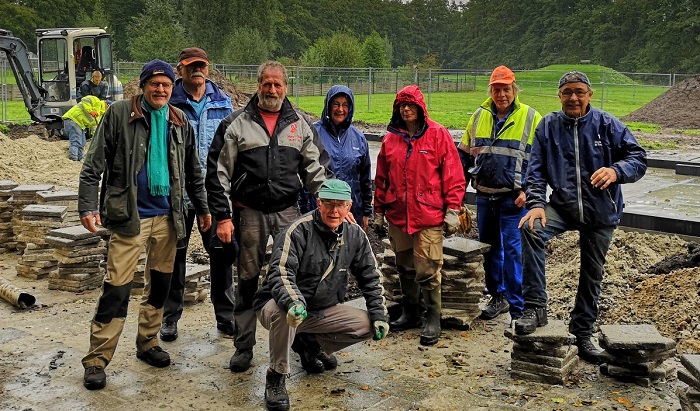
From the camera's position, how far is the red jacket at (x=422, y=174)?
604 centimetres

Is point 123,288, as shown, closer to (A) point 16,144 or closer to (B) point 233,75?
(A) point 16,144

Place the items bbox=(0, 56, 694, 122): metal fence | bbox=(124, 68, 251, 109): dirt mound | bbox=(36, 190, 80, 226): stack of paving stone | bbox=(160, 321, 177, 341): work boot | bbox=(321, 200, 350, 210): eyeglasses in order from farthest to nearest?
bbox=(0, 56, 694, 122): metal fence < bbox=(124, 68, 251, 109): dirt mound < bbox=(36, 190, 80, 226): stack of paving stone < bbox=(160, 321, 177, 341): work boot < bbox=(321, 200, 350, 210): eyeglasses

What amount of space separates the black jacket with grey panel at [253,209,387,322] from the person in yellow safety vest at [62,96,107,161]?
13222 mm

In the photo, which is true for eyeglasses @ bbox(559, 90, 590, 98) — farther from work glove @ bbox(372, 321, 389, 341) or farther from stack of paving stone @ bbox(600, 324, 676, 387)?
work glove @ bbox(372, 321, 389, 341)

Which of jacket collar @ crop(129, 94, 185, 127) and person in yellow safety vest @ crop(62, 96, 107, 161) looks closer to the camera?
jacket collar @ crop(129, 94, 185, 127)

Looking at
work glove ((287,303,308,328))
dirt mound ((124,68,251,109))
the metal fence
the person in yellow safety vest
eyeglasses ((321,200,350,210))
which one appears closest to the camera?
work glove ((287,303,308,328))

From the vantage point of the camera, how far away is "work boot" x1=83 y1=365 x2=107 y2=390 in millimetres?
5086

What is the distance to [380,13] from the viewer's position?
315ft

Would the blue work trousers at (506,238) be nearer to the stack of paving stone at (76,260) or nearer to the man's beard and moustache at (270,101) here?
the man's beard and moustache at (270,101)

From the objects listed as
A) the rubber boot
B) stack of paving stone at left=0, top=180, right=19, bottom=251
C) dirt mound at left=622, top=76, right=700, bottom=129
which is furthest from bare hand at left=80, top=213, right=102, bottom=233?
dirt mound at left=622, top=76, right=700, bottom=129

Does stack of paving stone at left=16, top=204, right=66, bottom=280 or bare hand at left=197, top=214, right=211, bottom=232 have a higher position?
bare hand at left=197, top=214, right=211, bottom=232

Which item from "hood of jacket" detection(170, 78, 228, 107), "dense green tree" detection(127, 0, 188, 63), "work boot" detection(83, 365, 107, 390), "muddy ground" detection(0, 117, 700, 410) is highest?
"dense green tree" detection(127, 0, 188, 63)

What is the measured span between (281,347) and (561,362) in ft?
6.12

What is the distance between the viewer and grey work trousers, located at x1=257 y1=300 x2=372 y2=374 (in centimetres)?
486
